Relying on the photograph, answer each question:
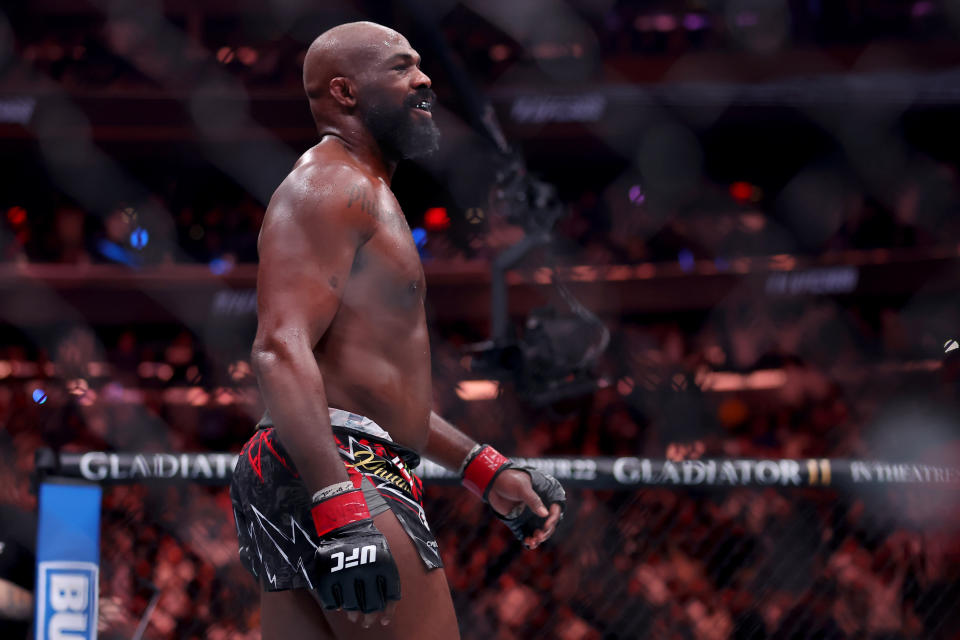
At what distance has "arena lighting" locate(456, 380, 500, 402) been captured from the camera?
4.75m

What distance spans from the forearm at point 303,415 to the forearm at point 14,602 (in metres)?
1.07

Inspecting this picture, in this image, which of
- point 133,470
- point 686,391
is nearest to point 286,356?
point 133,470

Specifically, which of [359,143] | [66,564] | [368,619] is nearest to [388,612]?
[368,619]

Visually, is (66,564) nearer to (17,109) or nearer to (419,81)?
(419,81)

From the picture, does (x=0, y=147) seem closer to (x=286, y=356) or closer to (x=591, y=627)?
(x=591, y=627)

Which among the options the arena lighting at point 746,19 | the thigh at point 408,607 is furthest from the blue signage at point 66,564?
the arena lighting at point 746,19

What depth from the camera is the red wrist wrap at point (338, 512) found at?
3.51 feet

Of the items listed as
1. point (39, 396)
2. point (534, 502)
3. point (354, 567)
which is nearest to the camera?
point (354, 567)

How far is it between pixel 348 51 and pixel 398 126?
11 centimetres

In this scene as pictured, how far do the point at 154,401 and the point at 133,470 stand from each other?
10.4 feet

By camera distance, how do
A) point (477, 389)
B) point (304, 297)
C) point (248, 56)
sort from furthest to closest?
1. point (248, 56)
2. point (477, 389)
3. point (304, 297)

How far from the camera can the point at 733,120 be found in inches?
224

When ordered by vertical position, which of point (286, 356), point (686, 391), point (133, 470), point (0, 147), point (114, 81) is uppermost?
point (114, 81)

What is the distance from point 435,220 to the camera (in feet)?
19.7
